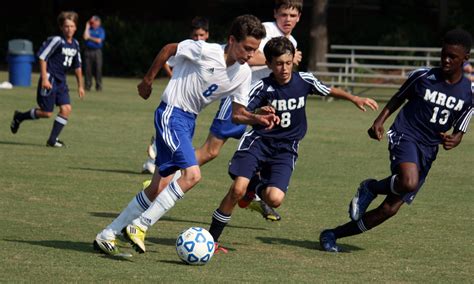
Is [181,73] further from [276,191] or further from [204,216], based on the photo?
[204,216]

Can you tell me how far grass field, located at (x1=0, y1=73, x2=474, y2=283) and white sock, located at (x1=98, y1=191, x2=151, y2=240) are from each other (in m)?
0.18

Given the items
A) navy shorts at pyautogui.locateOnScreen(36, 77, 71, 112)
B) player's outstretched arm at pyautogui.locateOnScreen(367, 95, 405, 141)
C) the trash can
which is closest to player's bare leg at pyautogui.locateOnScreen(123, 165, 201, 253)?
player's outstretched arm at pyautogui.locateOnScreen(367, 95, 405, 141)

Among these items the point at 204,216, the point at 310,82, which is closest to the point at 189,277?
the point at 310,82

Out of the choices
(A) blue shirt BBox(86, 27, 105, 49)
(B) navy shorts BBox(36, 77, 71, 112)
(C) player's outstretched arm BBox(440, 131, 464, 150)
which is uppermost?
(C) player's outstretched arm BBox(440, 131, 464, 150)

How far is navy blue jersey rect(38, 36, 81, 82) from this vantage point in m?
16.1

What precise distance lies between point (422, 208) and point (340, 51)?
2592 cm

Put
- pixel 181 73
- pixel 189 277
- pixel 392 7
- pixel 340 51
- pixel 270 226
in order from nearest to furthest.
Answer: pixel 189 277, pixel 181 73, pixel 270 226, pixel 340 51, pixel 392 7

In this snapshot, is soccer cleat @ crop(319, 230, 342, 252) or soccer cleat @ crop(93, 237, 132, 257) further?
soccer cleat @ crop(319, 230, 342, 252)

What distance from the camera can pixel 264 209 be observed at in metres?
10.0

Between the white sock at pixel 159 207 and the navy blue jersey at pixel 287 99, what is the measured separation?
103cm

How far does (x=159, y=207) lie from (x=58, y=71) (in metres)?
8.77

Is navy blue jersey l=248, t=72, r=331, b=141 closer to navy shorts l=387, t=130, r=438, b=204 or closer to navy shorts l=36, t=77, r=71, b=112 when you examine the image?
navy shorts l=387, t=130, r=438, b=204

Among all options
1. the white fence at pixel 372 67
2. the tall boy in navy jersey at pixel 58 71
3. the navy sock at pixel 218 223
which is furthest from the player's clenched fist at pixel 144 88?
the white fence at pixel 372 67

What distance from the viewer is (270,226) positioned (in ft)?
32.2
